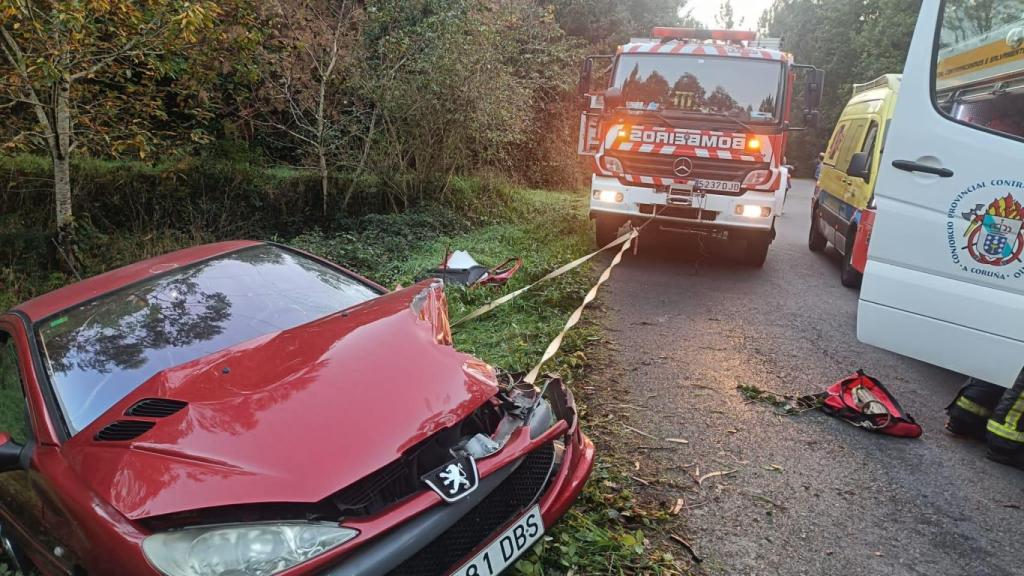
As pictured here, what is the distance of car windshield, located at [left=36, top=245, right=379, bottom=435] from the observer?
98.0 inches

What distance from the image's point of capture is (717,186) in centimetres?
Answer: 748

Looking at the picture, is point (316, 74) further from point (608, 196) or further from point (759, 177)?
point (759, 177)

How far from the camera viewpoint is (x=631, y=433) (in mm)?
3791

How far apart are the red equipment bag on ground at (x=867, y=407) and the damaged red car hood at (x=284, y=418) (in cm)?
259

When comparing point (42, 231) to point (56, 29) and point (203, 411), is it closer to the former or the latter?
point (56, 29)

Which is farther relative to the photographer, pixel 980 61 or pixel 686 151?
pixel 686 151

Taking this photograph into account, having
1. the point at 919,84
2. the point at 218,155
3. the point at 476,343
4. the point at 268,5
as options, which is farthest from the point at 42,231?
the point at 919,84

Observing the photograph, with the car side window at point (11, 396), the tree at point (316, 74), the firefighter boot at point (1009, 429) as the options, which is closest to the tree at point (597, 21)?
the tree at point (316, 74)

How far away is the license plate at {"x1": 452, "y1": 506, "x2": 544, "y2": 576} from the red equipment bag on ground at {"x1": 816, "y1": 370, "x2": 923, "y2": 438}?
261 cm

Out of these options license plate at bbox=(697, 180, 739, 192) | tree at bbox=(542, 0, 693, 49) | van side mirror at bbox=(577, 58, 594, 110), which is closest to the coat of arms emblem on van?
license plate at bbox=(697, 180, 739, 192)

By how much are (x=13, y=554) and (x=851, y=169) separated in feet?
20.7

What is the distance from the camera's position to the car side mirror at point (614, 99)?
7.96 metres

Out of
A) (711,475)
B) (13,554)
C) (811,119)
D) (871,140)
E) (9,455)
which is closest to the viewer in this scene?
(9,455)

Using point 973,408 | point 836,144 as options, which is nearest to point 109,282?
point 973,408
